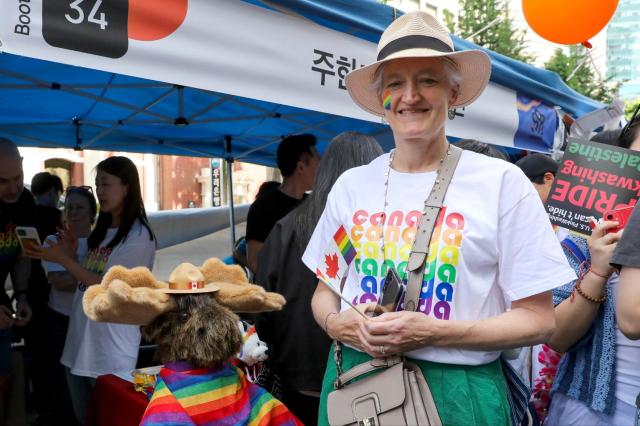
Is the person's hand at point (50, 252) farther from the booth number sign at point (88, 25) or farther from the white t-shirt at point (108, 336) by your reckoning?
the booth number sign at point (88, 25)

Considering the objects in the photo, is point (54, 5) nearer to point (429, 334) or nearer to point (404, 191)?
point (404, 191)

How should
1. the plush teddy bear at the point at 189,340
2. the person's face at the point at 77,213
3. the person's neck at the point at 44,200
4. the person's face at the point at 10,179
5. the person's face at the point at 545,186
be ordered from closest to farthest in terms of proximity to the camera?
the plush teddy bear at the point at 189,340, the person's face at the point at 545,186, the person's face at the point at 10,179, the person's face at the point at 77,213, the person's neck at the point at 44,200

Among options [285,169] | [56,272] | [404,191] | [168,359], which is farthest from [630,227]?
[56,272]

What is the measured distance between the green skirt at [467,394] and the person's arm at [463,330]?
0.25 ft

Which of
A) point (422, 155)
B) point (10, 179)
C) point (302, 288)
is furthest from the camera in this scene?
point (10, 179)

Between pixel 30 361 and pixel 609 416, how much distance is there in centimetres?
421

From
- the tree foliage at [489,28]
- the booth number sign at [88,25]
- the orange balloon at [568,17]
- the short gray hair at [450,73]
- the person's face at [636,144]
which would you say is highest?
the tree foliage at [489,28]

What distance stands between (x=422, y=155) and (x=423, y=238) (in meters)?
0.25

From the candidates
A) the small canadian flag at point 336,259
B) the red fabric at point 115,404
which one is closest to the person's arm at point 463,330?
the small canadian flag at point 336,259

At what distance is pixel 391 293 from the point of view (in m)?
1.43

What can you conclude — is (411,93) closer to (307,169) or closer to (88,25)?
(88,25)

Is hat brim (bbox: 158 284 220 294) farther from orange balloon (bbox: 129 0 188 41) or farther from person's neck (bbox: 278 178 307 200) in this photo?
person's neck (bbox: 278 178 307 200)

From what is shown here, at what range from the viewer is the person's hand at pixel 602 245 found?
67.6 inches

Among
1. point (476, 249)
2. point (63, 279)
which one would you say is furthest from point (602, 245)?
point (63, 279)
